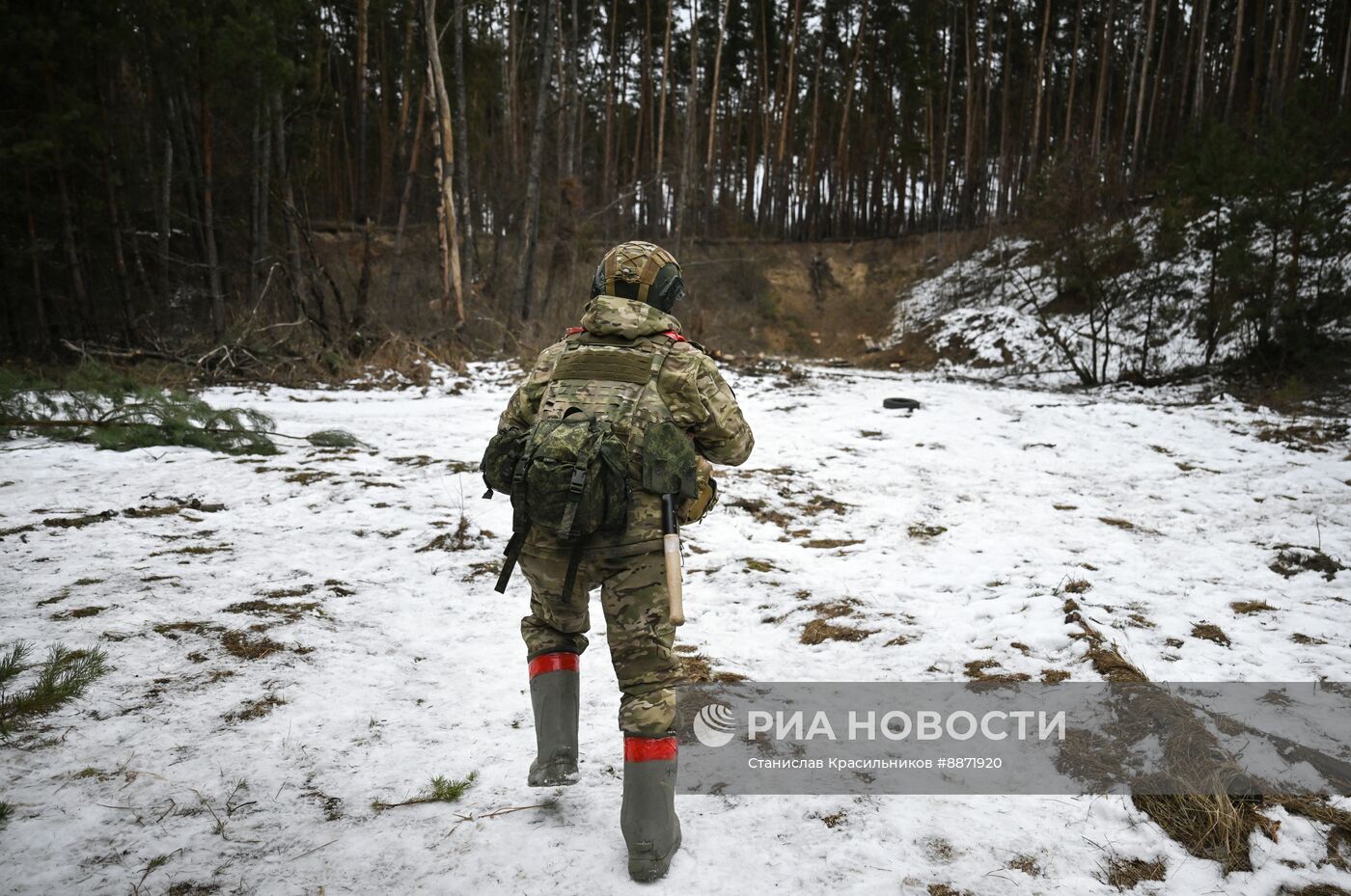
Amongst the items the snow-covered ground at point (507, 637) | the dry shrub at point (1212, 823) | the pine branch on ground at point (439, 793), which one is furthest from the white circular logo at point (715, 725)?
the dry shrub at point (1212, 823)

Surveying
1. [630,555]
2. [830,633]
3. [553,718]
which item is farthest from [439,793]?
[830,633]

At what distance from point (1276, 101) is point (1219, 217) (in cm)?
1032

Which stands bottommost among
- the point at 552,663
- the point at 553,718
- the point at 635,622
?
the point at 553,718

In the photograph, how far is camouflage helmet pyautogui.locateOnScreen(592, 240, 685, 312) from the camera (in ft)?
7.65

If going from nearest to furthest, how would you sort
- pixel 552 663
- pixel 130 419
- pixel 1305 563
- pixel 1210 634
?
pixel 552 663 → pixel 1210 634 → pixel 1305 563 → pixel 130 419

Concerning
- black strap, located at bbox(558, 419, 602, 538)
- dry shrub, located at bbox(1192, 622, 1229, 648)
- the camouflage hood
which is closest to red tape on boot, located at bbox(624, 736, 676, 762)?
black strap, located at bbox(558, 419, 602, 538)

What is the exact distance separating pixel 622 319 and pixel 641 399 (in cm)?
27

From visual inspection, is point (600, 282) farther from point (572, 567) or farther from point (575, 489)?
point (572, 567)

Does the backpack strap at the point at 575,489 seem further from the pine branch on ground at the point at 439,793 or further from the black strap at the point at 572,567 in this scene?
the pine branch on ground at the point at 439,793

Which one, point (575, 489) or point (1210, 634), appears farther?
point (1210, 634)

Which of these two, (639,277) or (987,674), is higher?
(639,277)

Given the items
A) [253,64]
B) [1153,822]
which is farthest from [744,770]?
[253,64]

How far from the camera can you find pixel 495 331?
14.3 m

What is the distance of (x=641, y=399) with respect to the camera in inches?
86.0
